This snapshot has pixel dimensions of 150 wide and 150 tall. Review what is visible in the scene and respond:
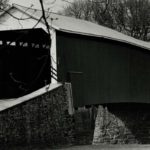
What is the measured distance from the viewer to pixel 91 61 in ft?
65.0

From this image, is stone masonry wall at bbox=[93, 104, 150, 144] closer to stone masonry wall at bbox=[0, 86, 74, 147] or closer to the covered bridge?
the covered bridge

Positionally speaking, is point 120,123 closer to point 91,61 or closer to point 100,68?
point 100,68

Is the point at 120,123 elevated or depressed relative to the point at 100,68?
depressed

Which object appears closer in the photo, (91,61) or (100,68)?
(91,61)

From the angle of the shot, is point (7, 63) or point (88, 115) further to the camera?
point (88, 115)

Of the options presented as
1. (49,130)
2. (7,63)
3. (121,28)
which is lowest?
(121,28)

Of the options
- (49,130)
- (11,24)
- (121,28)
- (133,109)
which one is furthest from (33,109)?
(121,28)

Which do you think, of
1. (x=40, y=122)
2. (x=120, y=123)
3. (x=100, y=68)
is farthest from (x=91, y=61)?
(x=120, y=123)

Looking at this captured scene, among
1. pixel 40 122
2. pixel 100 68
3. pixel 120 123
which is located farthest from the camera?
pixel 120 123

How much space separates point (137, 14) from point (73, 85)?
29.9 metres

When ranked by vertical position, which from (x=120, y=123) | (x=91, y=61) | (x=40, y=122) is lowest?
(x=120, y=123)

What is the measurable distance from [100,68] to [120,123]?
9.25 m

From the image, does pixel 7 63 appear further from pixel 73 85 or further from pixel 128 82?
pixel 128 82

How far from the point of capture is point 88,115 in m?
27.6
